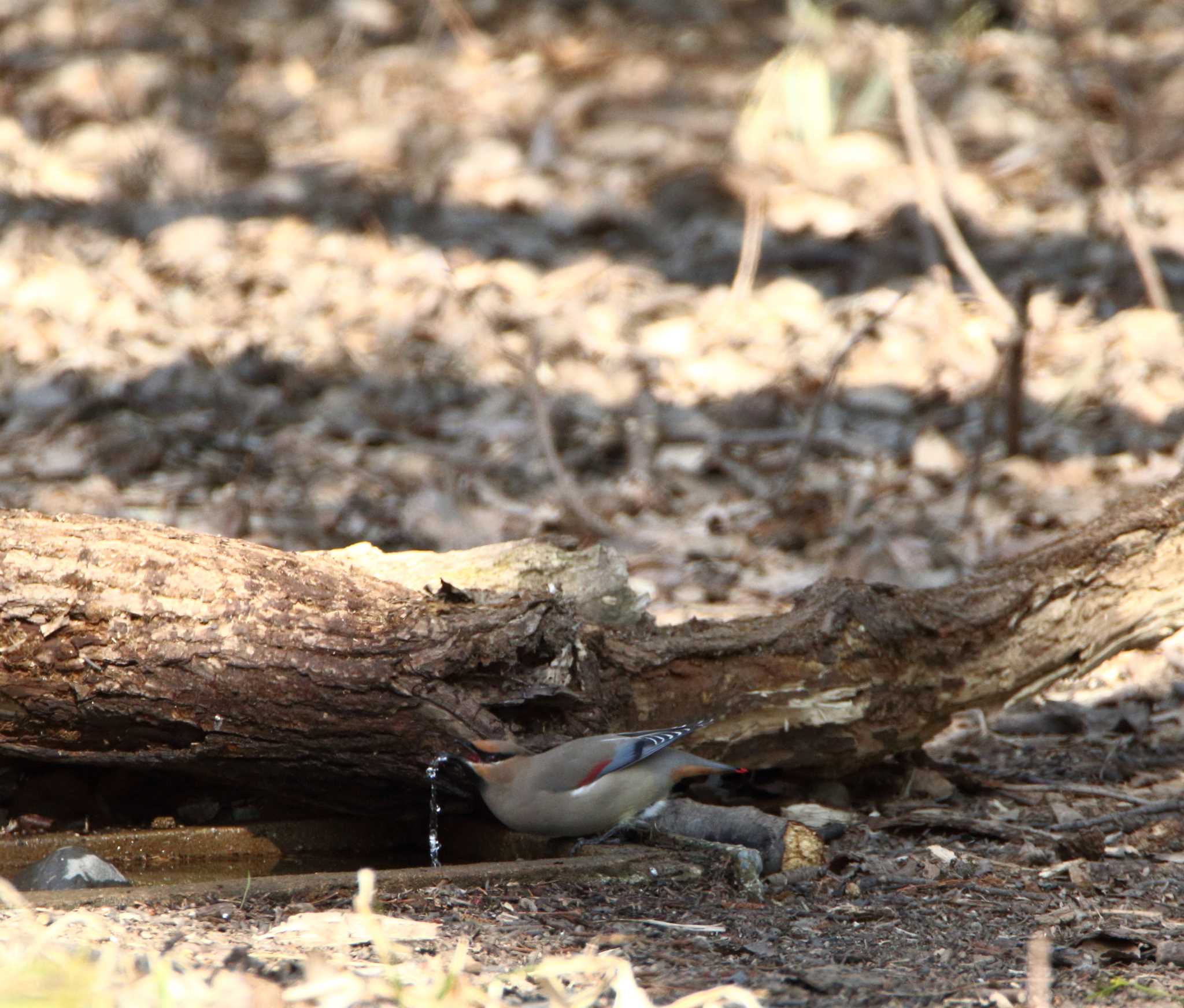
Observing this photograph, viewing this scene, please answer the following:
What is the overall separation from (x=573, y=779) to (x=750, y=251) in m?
6.30

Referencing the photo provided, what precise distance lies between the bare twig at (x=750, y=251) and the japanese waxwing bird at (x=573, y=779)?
5869 mm

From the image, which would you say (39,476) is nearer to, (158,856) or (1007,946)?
(158,856)

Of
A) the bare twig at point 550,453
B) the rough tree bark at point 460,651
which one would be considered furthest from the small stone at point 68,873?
the bare twig at point 550,453

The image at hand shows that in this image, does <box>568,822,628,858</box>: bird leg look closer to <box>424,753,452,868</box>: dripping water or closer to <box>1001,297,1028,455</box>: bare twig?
<box>424,753,452,868</box>: dripping water

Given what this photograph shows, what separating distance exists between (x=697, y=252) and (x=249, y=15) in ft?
16.7

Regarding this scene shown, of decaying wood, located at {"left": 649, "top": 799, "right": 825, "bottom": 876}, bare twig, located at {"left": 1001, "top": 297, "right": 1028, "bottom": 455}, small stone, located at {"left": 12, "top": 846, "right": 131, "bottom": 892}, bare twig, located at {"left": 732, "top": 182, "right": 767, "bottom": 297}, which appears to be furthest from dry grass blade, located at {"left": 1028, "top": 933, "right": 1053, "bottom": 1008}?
bare twig, located at {"left": 732, "top": 182, "right": 767, "bottom": 297}

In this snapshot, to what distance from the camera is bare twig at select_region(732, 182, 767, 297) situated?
30.7ft

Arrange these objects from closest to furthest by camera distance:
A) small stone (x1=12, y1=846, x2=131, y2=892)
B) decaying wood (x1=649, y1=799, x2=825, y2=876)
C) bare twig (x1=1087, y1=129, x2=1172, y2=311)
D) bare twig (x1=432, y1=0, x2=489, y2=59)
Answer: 1. small stone (x1=12, y1=846, x2=131, y2=892)
2. decaying wood (x1=649, y1=799, x2=825, y2=876)
3. bare twig (x1=1087, y1=129, x2=1172, y2=311)
4. bare twig (x1=432, y1=0, x2=489, y2=59)

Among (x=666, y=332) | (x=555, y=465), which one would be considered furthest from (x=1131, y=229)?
(x=555, y=465)

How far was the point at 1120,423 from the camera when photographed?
792cm

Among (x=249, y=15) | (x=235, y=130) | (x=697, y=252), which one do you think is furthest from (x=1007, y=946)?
(x=249, y=15)

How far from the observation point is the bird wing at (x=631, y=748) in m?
3.88

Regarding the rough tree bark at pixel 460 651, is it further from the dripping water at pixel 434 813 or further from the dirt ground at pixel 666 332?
the dirt ground at pixel 666 332

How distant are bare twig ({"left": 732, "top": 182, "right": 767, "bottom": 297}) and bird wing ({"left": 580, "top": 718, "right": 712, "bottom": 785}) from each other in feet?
19.2
